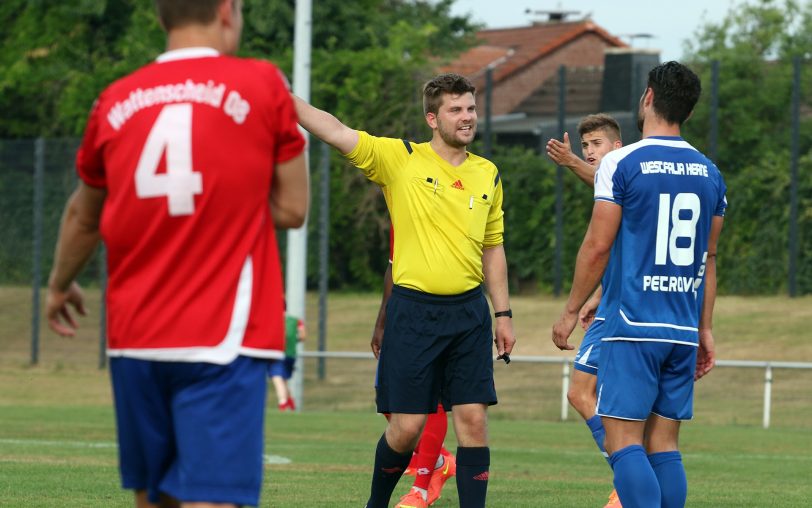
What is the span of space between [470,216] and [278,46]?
97.9 ft

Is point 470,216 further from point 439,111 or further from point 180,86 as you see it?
point 180,86

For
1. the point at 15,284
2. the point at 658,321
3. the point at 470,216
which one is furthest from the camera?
the point at 15,284

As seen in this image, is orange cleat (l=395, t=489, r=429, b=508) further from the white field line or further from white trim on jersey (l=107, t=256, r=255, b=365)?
white trim on jersey (l=107, t=256, r=255, b=365)

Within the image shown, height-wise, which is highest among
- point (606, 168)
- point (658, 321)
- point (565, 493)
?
point (606, 168)

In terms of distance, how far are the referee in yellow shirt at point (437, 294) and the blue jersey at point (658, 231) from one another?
1.16m

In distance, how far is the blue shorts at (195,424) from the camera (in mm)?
4094

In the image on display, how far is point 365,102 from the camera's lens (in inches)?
1234

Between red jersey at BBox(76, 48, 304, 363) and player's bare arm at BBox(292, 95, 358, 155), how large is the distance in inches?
97.1

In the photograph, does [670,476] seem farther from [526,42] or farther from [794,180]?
[526,42]

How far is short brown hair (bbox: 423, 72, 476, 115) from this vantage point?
24.8ft

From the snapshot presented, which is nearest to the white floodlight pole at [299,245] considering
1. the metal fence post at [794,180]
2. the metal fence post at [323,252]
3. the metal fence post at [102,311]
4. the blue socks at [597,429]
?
the metal fence post at [323,252]

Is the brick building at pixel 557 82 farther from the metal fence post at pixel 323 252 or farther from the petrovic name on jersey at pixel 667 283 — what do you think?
the petrovic name on jersey at pixel 667 283

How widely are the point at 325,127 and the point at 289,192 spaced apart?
2666 mm

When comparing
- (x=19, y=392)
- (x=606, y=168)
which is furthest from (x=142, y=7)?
(x=606, y=168)
